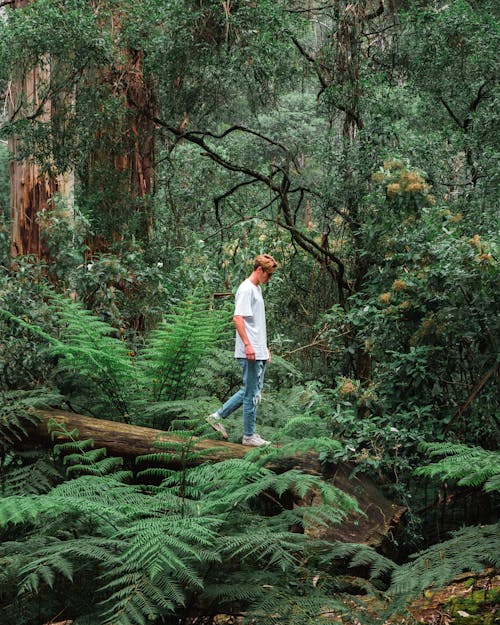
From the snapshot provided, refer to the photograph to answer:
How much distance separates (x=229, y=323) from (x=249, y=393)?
1087 mm

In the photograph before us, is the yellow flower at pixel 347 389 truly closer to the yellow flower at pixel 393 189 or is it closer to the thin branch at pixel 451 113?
the yellow flower at pixel 393 189

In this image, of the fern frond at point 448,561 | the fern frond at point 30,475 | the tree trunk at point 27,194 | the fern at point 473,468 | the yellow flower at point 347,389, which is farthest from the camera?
the tree trunk at point 27,194

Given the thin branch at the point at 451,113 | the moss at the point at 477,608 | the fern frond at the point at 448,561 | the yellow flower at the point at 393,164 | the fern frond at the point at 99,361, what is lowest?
the moss at the point at 477,608

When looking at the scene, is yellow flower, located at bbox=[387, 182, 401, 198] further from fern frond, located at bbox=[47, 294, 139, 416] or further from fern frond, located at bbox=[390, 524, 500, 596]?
fern frond, located at bbox=[390, 524, 500, 596]

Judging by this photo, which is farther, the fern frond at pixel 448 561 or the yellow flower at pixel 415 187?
the yellow flower at pixel 415 187

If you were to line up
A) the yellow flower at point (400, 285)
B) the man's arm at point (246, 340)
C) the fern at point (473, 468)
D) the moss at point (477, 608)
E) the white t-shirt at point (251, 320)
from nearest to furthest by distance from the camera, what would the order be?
the fern at point (473, 468) < the moss at point (477, 608) < the man's arm at point (246, 340) < the white t-shirt at point (251, 320) < the yellow flower at point (400, 285)

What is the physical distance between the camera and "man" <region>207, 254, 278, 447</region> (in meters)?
6.94

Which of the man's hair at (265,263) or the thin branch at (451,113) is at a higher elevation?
the thin branch at (451,113)

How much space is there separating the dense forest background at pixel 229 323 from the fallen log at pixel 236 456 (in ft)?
0.40

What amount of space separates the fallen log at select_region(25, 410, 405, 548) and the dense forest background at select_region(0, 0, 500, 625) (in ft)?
0.40

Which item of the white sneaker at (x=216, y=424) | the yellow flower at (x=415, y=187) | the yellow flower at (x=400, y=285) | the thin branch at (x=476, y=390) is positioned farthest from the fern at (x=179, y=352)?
the yellow flower at (x=415, y=187)

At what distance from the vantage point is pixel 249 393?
274 inches

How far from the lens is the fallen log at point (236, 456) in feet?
21.0

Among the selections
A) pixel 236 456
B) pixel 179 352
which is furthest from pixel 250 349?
pixel 236 456
